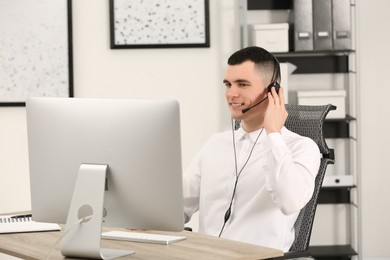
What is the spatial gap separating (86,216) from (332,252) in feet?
9.22

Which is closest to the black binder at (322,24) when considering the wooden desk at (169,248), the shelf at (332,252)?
the shelf at (332,252)

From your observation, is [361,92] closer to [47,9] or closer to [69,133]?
[47,9]

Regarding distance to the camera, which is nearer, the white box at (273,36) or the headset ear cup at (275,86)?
the headset ear cup at (275,86)

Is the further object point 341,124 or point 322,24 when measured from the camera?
point 341,124

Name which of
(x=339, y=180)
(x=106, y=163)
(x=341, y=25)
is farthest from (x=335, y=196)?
(x=106, y=163)

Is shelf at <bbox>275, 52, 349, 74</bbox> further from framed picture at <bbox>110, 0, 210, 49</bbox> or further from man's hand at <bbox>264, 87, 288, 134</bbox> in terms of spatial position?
man's hand at <bbox>264, 87, 288, 134</bbox>

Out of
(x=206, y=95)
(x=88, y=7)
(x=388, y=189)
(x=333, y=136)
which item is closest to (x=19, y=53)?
(x=88, y=7)

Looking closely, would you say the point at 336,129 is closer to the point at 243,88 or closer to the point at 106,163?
the point at 243,88

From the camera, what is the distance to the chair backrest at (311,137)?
2934mm

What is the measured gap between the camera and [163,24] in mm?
4945

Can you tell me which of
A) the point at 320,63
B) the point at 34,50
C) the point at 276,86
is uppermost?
the point at 34,50

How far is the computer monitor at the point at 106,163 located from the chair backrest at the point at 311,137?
0.73 metres

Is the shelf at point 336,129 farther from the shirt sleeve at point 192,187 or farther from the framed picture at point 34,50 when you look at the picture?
the shirt sleeve at point 192,187

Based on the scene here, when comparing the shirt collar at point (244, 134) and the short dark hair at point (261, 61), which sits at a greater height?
the short dark hair at point (261, 61)
